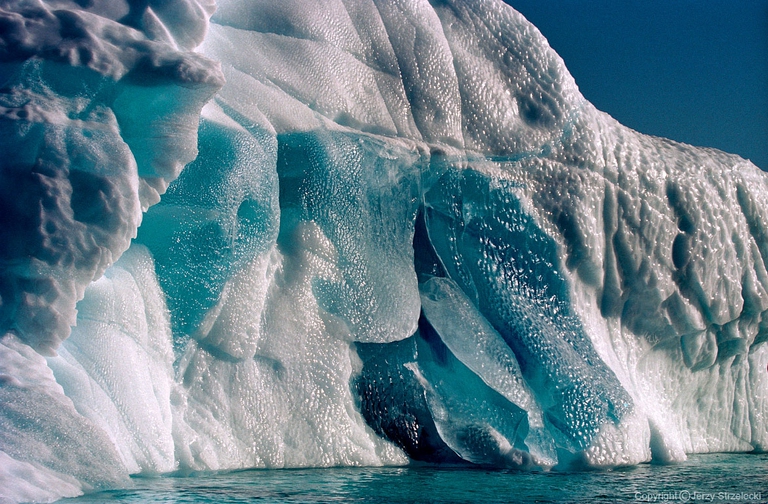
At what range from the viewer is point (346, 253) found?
2.29 metres

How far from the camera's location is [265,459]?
2.04 metres

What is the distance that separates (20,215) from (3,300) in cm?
19

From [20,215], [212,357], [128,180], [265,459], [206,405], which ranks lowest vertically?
[265,459]

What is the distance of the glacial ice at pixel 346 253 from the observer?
1.68 m

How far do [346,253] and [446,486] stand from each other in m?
0.83

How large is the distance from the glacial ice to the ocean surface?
0.37ft

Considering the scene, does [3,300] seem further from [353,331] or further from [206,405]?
[353,331]

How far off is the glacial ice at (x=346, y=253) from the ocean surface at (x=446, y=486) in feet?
0.37

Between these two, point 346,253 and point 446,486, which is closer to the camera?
point 446,486

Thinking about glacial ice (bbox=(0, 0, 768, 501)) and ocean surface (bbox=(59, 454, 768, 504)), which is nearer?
ocean surface (bbox=(59, 454, 768, 504))

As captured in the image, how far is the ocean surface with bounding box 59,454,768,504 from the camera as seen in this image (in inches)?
58.4

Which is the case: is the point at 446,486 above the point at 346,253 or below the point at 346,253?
below

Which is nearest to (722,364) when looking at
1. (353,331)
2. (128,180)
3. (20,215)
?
(353,331)

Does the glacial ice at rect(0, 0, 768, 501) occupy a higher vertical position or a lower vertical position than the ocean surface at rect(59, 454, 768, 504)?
higher
